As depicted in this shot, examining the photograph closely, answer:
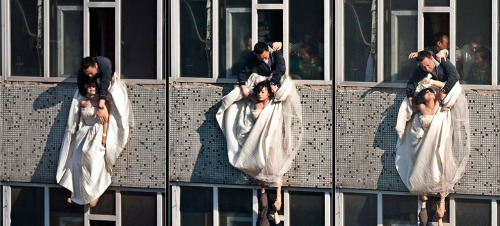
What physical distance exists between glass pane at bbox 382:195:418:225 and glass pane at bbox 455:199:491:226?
42cm

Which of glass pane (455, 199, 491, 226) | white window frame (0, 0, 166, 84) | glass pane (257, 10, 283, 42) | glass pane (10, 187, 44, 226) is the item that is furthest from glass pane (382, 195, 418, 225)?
glass pane (10, 187, 44, 226)

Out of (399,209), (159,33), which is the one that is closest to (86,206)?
(159,33)

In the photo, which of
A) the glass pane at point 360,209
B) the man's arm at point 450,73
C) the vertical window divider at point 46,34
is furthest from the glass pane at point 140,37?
the man's arm at point 450,73

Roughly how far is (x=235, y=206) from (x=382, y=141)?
1657mm

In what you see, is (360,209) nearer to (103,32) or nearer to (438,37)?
(438,37)

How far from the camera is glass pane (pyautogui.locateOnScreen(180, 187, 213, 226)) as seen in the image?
1012 centimetres

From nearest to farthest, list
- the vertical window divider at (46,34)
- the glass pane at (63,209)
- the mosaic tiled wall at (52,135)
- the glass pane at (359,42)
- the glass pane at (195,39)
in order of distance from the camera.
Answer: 1. the glass pane at (359,42)
2. the glass pane at (195,39)
3. the mosaic tiled wall at (52,135)
4. the vertical window divider at (46,34)
5. the glass pane at (63,209)

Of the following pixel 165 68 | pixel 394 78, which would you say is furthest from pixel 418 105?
pixel 165 68

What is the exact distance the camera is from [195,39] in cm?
1002

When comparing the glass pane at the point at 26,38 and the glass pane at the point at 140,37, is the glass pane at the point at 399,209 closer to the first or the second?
the glass pane at the point at 140,37

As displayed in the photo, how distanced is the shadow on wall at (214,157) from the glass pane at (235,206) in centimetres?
12

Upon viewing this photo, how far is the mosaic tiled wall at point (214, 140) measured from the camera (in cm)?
980

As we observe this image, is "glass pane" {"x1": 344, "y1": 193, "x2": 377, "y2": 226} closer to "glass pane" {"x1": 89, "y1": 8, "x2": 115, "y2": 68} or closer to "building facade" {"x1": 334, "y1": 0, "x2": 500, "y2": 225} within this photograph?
"building facade" {"x1": 334, "y1": 0, "x2": 500, "y2": 225}

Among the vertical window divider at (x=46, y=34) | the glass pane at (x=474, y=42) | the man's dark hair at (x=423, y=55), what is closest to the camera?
the glass pane at (x=474, y=42)
